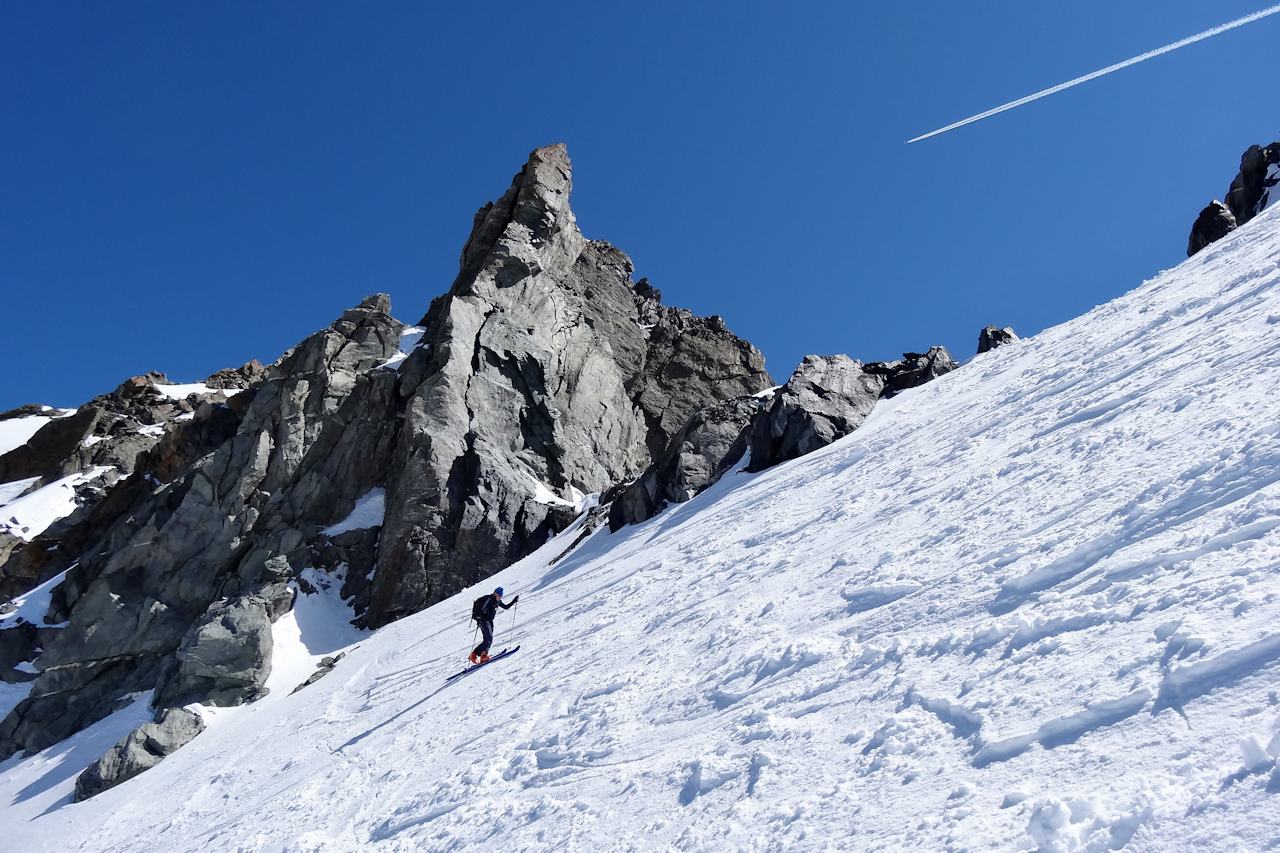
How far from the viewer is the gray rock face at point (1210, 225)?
39094 millimetres

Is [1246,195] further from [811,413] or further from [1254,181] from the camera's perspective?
[811,413]

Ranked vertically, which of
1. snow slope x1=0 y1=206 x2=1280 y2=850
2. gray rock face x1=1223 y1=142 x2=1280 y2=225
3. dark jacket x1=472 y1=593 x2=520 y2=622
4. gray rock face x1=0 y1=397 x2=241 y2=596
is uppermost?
gray rock face x1=0 y1=397 x2=241 y2=596

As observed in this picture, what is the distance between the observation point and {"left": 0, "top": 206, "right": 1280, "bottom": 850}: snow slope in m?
5.67

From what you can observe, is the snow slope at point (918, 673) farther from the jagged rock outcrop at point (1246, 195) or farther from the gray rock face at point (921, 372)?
the jagged rock outcrop at point (1246, 195)

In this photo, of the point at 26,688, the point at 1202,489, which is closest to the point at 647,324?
the point at 26,688

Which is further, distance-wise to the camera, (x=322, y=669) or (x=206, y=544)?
(x=206, y=544)

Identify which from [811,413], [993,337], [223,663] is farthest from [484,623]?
[993,337]

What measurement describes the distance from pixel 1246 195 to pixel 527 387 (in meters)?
40.0

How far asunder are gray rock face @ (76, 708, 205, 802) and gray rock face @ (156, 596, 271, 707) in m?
Answer: 2.26

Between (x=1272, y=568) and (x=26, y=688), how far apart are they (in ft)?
158

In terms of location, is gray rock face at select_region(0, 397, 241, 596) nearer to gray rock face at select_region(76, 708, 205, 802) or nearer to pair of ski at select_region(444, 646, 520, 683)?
gray rock face at select_region(76, 708, 205, 802)

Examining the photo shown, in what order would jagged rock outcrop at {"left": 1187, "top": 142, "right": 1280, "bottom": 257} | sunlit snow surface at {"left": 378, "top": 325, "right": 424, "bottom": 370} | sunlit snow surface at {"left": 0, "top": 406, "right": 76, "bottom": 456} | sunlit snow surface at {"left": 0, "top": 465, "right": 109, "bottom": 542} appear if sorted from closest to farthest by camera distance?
1. jagged rock outcrop at {"left": 1187, "top": 142, "right": 1280, "bottom": 257}
2. sunlit snow surface at {"left": 378, "top": 325, "right": 424, "bottom": 370}
3. sunlit snow surface at {"left": 0, "top": 465, "right": 109, "bottom": 542}
4. sunlit snow surface at {"left": 0, "top": 406, "right": 76, "bottom": 456}

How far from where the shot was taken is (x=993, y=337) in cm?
3447

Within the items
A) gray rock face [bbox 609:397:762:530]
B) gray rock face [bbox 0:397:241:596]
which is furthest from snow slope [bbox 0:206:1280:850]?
gray rock face [bbox 0:397:241:596]
